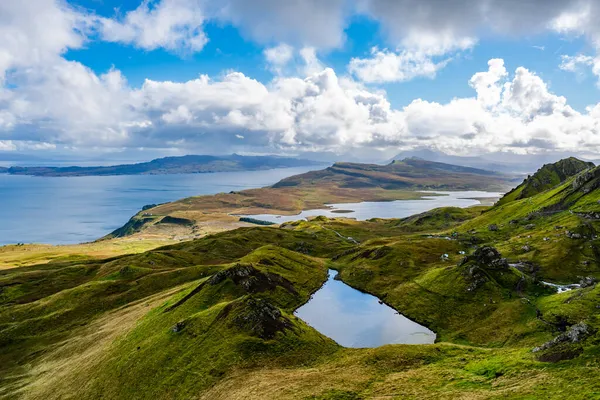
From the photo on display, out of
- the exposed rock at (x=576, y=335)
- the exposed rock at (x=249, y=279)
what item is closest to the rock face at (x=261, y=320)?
the exposed rock at (x=249, y=279)

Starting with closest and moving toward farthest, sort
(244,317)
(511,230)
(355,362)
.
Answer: (355,362) < (244,317) < (511,230)

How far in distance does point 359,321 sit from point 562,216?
5159 inches

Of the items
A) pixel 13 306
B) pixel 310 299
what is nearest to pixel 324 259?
pixel 310 299

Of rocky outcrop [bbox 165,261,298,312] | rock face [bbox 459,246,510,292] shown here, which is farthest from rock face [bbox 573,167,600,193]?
rocky outcrop [bbox 165,261,298,312]

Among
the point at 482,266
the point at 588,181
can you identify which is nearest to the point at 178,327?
the point at 482,266

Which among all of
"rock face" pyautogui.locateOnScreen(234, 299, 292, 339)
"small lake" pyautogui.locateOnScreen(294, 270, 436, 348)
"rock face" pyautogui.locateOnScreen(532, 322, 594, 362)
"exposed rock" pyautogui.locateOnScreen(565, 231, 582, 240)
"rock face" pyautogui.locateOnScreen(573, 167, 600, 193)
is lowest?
"small lake" pyautogui.locateOnScreen(294, 270, 436, 348)

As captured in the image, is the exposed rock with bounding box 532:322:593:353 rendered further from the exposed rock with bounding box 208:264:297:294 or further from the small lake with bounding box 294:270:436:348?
the exposed rock with bounding box 208:264:297:294

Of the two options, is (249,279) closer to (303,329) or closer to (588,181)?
(303,329)

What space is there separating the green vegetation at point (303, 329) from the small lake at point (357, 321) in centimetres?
406

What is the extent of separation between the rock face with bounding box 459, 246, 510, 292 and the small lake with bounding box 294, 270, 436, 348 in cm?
2309

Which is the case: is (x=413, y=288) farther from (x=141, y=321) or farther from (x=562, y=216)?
(x=562, y=216)

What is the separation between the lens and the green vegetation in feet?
163

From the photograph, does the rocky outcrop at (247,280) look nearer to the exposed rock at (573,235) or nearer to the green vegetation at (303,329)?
the green vegetation at (303,329)

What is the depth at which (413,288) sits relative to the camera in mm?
119125
